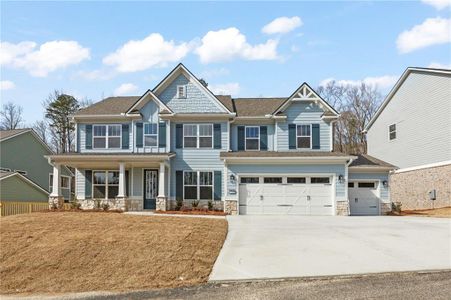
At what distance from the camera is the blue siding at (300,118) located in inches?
938

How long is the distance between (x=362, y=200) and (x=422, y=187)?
7.02m

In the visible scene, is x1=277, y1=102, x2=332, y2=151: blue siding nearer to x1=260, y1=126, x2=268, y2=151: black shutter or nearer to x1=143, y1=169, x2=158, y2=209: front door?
x1=260, y1=126, x2=268, y2=151: black shutter

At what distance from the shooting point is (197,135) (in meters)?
23.8

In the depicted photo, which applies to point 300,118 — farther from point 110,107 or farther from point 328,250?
point 328,250

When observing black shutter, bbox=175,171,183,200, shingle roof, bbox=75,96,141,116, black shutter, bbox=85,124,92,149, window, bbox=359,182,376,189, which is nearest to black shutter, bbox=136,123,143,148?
shingle roof, bbox=75,96,141,116

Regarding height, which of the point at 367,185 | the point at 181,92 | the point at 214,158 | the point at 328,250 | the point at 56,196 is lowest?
the point at 328,250

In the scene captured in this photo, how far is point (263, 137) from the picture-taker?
79.7ft

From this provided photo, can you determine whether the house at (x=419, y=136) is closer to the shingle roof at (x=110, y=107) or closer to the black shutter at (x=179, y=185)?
the black shutter at (x=179, y=185)

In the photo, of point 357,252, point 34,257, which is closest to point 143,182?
point 34,257

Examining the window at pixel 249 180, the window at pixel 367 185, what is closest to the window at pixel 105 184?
the window at pixel 249 180

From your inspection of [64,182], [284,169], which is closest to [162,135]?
[284,169]

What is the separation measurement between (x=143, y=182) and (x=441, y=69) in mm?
18509

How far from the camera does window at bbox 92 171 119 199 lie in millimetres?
23922

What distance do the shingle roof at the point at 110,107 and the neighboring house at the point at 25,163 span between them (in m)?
6.77
